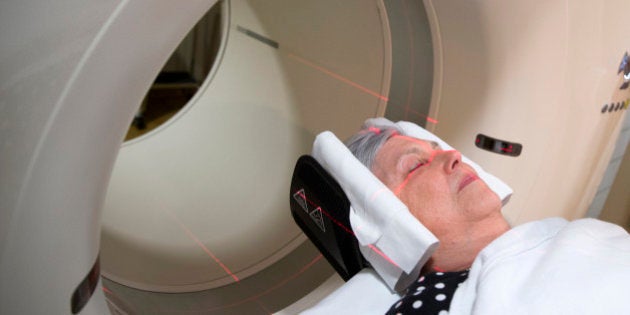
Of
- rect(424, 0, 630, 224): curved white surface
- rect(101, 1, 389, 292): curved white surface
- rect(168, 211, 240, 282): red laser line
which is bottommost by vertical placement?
rect(168, 211, 240, 282): red laser line

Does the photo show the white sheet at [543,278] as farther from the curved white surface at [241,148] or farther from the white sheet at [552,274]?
the curved white surface at [241,148]

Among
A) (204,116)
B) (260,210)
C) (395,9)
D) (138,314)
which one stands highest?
(395,9)

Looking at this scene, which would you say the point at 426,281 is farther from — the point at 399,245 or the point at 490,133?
the point at 490,133

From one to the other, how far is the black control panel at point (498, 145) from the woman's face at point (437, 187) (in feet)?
0.98

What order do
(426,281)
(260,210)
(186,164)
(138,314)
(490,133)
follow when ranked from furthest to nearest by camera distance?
(186,164)
(260,210)
(490,133)
(138,314)
(426,281)

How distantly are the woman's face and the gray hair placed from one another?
0.02 meters

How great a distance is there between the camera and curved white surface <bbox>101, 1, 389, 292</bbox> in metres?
1.52

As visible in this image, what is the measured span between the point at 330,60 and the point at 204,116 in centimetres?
60

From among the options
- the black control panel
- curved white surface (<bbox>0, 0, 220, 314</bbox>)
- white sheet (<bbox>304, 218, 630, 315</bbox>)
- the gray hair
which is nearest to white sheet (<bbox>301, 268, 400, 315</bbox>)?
white sheet (<bbox>304, 218, 630, 315</bbox>)

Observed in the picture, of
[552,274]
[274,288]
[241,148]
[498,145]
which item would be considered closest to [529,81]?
[498,145]

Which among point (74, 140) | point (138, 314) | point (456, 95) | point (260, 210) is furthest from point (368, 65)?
point (74, 140)

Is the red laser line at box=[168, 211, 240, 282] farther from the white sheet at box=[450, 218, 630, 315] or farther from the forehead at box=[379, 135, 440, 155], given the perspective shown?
the white sheet at box=[450, 218, 630, 315]

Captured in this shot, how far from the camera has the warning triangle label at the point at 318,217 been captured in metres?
1.09

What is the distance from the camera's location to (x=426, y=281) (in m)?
0.90
